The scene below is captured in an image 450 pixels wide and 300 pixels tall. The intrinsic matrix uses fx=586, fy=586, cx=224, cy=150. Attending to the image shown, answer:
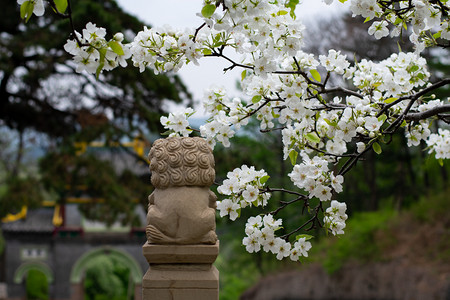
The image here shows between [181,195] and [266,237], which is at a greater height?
[181,195]

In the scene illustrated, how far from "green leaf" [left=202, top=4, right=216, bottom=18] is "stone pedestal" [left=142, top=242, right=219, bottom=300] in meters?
1.62

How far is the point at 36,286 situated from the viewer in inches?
702

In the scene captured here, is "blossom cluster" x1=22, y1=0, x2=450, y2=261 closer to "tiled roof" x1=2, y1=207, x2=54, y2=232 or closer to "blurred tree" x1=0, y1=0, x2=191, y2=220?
"blurred tree" x1=0, y1=0, x2=191, y2=220

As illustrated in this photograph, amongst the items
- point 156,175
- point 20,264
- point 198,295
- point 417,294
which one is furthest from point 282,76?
point 20,264

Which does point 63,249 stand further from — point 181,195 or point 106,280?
point 181,195

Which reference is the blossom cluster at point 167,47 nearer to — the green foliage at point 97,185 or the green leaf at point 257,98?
the green leaf at point 257,98

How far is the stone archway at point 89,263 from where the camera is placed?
696 inches

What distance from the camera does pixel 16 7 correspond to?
10578mm

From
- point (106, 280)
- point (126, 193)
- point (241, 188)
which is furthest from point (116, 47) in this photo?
point (106, 280)

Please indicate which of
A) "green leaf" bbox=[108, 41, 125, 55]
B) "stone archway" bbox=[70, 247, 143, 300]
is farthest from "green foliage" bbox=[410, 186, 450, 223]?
"green leaf" bbox=[108, 41, 125, 55]

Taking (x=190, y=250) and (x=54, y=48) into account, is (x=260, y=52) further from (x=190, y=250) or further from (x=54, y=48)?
(x=54, y=48)

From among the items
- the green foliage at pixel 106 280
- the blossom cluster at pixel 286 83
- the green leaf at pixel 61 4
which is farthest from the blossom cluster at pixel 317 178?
the green foliage at pixel 106 280

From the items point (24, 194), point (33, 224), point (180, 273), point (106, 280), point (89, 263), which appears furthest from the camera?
point (33, 224)

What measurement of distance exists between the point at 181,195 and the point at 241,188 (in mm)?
526
